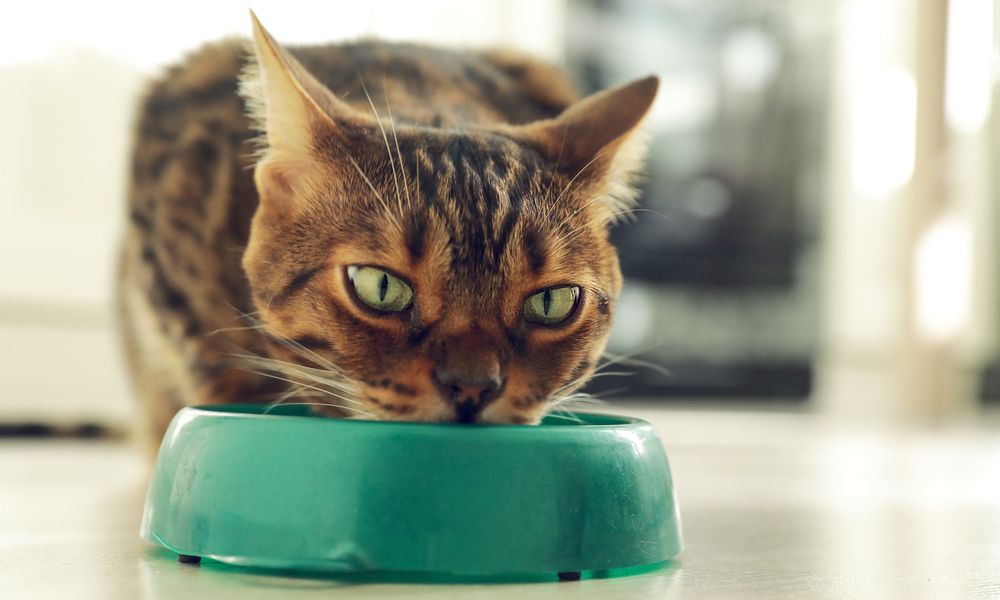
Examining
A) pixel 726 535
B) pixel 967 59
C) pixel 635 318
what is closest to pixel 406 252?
pixel 726 535

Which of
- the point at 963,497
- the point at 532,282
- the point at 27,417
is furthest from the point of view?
the point at 27,417

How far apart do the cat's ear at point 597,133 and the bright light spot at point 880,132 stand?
3.59 metres

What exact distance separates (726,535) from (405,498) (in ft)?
1.96

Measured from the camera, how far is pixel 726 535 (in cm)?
132

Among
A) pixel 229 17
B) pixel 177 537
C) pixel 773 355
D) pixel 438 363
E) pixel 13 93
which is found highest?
pixel 229 17

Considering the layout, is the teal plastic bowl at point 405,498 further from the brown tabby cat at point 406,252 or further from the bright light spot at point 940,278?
the bright light spot at point 940,278

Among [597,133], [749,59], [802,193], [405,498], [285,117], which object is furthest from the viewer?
[802,193]

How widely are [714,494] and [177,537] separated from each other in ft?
3.59

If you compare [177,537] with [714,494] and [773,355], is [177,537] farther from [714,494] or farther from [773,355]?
[773,355]

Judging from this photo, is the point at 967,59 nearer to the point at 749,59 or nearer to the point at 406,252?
the point at 749,59

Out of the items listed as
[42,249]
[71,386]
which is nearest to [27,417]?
[71,386]

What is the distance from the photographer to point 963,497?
193 centimetres

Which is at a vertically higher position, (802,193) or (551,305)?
(802,193)

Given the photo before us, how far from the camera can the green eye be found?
108 centimetres
